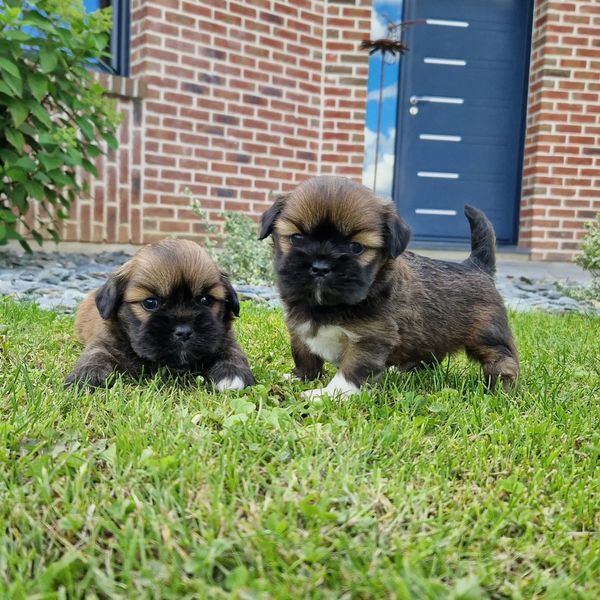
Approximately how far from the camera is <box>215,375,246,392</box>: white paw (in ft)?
8.75

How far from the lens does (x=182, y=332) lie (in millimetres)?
2645

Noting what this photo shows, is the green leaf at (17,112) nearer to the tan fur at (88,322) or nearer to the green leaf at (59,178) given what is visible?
the green leaf at (59,178)

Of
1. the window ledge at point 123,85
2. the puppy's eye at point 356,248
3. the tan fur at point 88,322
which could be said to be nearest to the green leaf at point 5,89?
the window ledge at point 123,85

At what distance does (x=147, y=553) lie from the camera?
144cm

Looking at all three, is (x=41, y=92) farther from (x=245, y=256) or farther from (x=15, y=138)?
(x=245, y=256)

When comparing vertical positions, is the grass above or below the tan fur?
below

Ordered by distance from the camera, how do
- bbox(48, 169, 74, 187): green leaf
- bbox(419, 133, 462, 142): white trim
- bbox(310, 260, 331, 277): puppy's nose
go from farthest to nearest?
bbox(419, 133, 462, 142): white trim < bbox(48, 169, 74, 187): green leaf < bbox(310, 260, 331, 277): puppy's nose

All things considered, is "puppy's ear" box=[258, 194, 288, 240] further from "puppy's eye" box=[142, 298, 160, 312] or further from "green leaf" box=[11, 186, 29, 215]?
"green leaf" box=[11, 186, 29, 215]

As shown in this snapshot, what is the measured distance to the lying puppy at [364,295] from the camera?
2527 mm

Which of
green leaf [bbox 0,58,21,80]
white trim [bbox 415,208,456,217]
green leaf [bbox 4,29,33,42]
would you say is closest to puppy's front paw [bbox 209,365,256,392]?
green leaf [bbox 0,58,21,80]

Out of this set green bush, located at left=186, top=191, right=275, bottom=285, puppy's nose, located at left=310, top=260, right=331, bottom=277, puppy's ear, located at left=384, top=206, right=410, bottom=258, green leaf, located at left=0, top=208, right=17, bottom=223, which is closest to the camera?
puppy's nose, located at left=310, top=260, right=331, bottom=277

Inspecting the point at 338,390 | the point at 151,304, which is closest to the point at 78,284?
the point at 151,304

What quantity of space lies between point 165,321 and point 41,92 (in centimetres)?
381

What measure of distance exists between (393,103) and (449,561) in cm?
897
